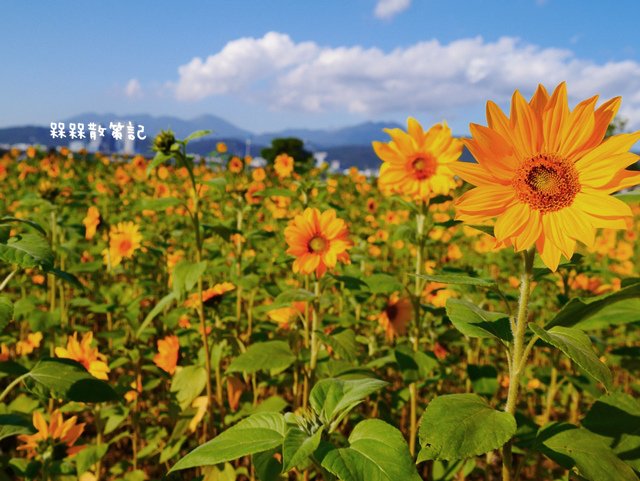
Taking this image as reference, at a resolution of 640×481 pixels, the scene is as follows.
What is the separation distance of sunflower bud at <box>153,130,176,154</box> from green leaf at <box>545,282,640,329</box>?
165cm

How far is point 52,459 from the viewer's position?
2.06 meters

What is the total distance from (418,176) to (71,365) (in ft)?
5.77

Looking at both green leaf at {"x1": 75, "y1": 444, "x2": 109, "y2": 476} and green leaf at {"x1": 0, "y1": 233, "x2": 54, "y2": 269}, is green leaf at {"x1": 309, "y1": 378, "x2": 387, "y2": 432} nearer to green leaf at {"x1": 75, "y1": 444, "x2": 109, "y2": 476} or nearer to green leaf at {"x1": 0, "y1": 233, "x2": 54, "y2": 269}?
green leaf at {"x1": 0, "y1": 233, "x2": 54, "y2": 269}

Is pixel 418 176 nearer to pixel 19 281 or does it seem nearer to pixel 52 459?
pixel 52 459

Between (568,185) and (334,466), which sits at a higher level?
(568,185)

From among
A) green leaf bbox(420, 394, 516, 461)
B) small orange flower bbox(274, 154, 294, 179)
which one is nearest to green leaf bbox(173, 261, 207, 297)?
green leaf bbox(420, 394, 516, 461)

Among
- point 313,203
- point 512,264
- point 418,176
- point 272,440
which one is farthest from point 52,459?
point 512,264

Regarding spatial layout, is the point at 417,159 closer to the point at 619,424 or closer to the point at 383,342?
the point at 619,424

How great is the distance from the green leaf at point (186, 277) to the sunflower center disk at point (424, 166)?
3.80ft

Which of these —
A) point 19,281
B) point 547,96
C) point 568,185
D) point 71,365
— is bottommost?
point 19,281

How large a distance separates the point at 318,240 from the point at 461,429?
1.39m

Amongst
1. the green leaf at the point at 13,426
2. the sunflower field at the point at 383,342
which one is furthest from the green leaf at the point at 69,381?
the green leaf at the point at 13,426

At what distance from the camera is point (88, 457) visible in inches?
81.7

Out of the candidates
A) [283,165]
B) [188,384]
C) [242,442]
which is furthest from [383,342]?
[242,442]
